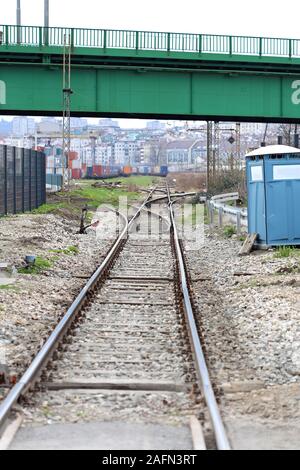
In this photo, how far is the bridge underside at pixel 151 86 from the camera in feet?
95.4

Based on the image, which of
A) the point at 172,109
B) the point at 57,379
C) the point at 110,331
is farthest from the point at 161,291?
the point at 172,109

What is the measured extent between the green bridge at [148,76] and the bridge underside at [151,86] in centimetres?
4

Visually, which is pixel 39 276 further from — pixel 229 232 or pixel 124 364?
pixel 229 232

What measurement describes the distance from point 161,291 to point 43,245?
310 inches

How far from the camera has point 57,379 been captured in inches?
309

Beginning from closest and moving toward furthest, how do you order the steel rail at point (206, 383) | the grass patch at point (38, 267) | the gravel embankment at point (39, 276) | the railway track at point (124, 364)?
the steel rail at point (206, 383), the railway track at point (124, 364), the gravel embankment at point (39, 276), the grass patch at point (38, 267)

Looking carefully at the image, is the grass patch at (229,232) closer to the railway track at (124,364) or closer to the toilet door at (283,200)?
the toilet door at (283,200)

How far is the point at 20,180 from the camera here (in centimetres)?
3388

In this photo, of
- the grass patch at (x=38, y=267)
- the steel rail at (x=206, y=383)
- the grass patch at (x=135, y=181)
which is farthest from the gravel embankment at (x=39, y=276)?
the grass patch at (x=135, y=181)

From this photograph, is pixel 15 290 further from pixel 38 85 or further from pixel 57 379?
pixel 38 85

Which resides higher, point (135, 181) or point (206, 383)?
point (135, 181)

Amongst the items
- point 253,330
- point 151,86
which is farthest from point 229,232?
point 253,330

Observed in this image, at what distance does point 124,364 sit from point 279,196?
1225cm
